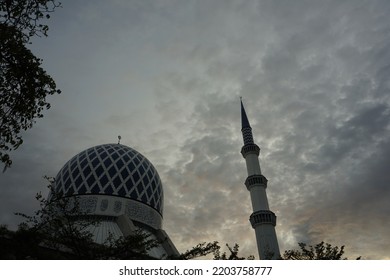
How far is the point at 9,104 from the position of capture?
8922mm

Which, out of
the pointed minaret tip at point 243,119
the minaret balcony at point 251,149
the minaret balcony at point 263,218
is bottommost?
the minaret balcony at point 263,218

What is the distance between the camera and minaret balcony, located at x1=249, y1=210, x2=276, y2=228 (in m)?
29.8

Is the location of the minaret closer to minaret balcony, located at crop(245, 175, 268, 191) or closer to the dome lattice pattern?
minaret balcony, located at crop(245, 175, 268, 191)

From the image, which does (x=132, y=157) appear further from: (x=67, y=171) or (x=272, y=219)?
(x=272, y=219)

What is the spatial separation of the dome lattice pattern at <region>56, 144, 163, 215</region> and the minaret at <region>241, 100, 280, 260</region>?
8741mm

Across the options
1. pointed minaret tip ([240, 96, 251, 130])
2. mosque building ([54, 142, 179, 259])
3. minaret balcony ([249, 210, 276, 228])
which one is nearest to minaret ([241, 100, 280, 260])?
minaret balcony ([249, 210, 276, 228])

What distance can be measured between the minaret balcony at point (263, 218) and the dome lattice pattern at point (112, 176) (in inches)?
342

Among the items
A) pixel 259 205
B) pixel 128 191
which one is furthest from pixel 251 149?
pixel 128 191

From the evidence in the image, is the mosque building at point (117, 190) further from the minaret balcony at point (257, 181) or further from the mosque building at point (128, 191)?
the minaret balcony at point (257, 181)

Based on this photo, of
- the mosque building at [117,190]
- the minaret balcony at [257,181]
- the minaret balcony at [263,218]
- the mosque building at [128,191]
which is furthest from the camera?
the minaret balcony at [257,181]

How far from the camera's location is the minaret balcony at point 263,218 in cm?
2975

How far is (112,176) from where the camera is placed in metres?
29.8

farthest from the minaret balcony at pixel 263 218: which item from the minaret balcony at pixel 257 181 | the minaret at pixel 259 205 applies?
the minaret balcony at pixel 257 181
